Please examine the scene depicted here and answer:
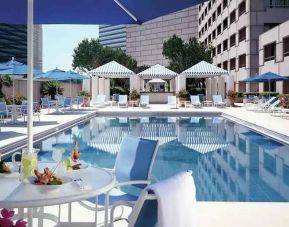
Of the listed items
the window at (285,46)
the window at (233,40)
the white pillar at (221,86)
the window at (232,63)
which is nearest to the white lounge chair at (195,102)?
the white pillar at (221,86)

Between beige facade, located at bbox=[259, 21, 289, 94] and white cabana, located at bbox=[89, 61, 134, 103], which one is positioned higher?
beige facade, located at bbox=[259, 21, 289, 94]

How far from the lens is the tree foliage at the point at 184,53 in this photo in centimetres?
4981

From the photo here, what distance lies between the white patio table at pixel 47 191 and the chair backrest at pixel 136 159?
2.15ft

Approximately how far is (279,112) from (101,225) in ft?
59.3

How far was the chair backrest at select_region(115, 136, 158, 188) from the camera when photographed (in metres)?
3.80

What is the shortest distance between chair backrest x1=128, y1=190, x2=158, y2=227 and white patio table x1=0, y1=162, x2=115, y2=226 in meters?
0.71

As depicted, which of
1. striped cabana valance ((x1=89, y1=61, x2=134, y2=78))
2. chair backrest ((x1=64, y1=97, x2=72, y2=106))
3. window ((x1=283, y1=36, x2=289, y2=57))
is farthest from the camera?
window ((x1=283, y1=36, x2=289, y2=57))

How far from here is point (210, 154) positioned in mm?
10352

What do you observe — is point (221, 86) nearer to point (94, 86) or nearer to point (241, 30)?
point (94, 86)

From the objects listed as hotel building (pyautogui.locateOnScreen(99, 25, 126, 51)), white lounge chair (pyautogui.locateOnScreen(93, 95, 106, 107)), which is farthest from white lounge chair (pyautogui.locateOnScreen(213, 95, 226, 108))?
hotel building (pyautogui.locateOnScreen(99, 25, 126, 51))

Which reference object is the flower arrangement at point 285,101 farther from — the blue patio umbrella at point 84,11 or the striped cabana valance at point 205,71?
the blue patio umbrella at point 84,11

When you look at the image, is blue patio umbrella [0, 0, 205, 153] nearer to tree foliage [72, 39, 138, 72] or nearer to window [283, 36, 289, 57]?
window [283, 36, 289, 57]

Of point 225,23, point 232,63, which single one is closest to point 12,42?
point 225,23

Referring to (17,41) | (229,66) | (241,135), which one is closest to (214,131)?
(241,135)
